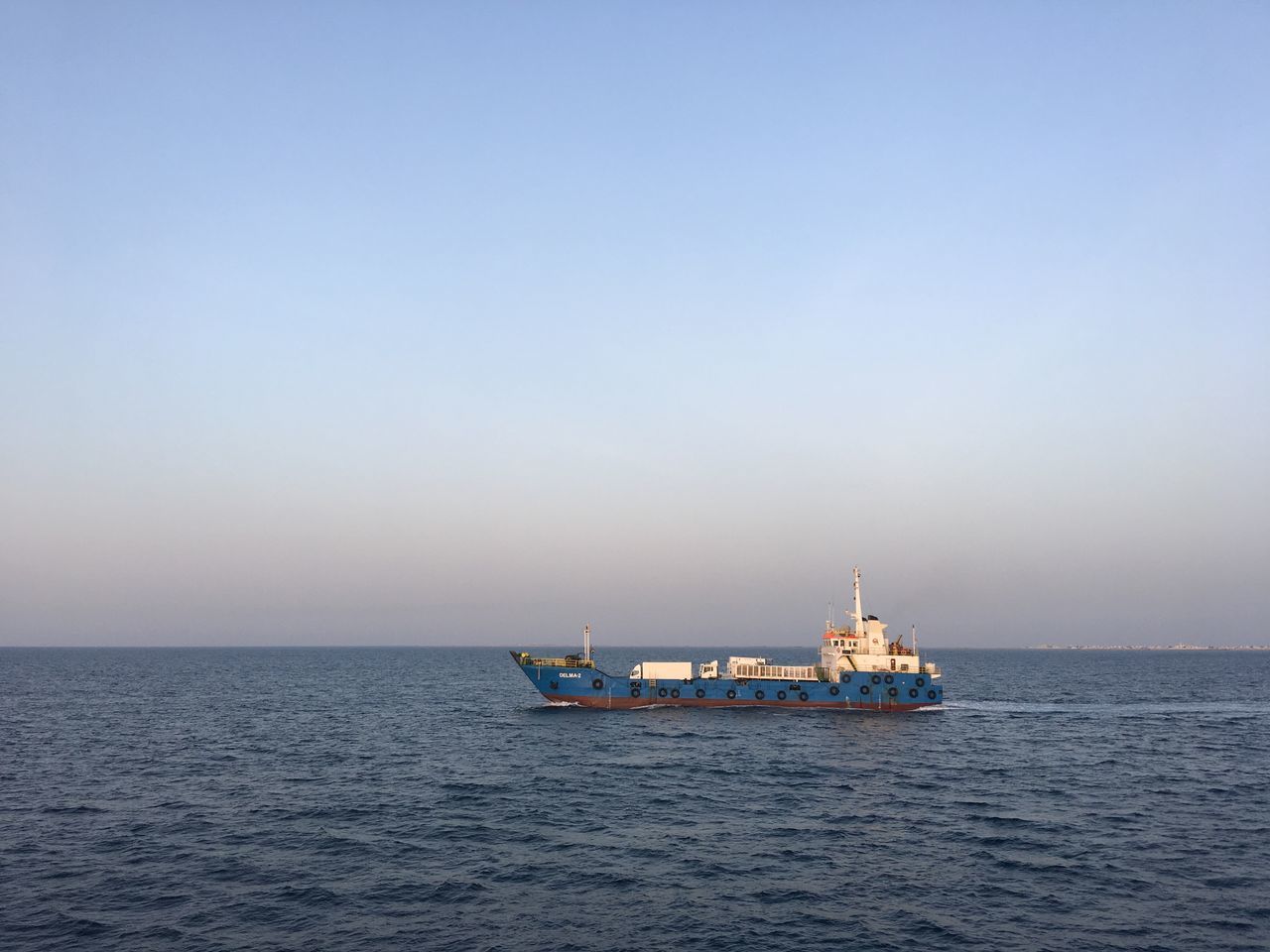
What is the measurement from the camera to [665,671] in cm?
9075

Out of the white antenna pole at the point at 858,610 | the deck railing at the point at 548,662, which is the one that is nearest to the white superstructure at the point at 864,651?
the white antenna pole at the point at 858,610

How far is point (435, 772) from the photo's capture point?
180 feet

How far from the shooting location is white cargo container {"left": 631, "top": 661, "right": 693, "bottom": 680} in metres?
89.9

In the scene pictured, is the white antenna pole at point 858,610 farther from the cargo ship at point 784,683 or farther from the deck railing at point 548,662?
the deck railing at point 548,662

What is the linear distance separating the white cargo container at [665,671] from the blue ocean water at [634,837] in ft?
39.8

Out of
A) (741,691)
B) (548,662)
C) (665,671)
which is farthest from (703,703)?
(548,662)

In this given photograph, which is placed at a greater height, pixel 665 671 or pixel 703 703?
pixel 665 671

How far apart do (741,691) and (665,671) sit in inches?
340

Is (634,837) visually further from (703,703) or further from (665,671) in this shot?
(665,671)

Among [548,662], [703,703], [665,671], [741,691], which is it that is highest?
[548,662]

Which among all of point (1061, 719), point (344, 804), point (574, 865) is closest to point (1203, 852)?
point (574, 865)

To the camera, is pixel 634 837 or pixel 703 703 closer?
pixel 634 837

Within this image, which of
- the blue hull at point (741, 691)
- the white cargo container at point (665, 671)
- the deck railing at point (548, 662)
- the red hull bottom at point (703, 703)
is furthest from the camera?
the white cargo container at point (665, 671)

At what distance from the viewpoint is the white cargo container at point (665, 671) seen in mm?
89938
